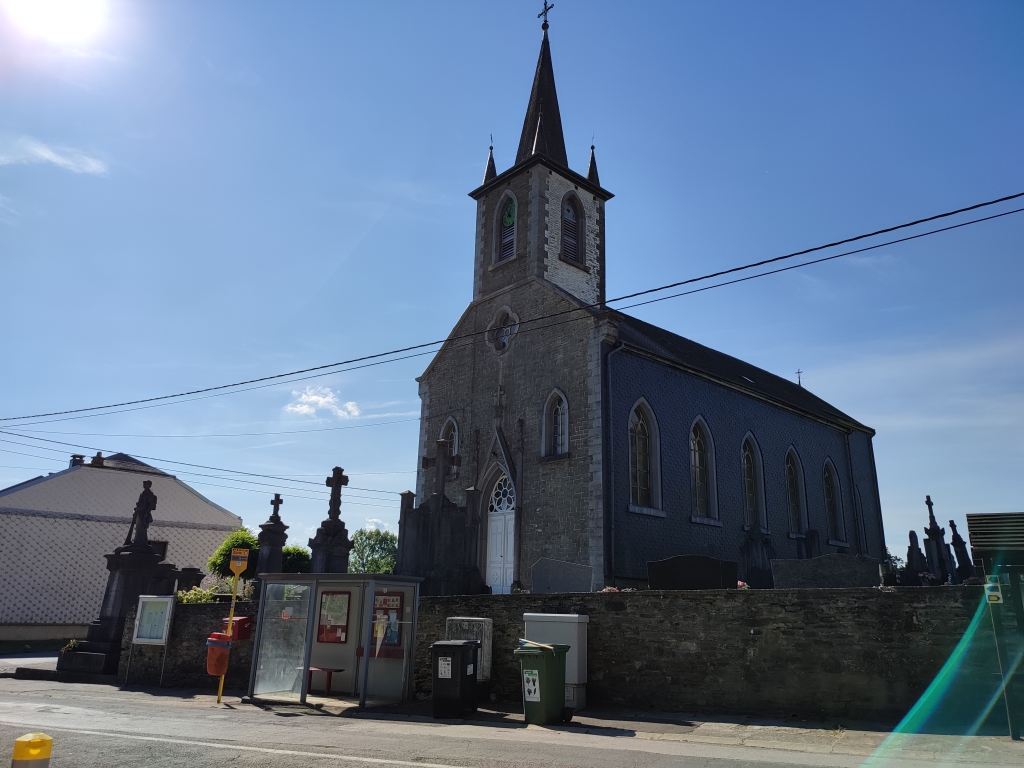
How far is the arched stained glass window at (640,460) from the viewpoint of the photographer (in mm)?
21109

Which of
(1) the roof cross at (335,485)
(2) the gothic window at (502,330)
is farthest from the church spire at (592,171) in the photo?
Result: (1) the roof cross at (335,485)

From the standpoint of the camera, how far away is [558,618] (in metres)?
11.8

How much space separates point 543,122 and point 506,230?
4812mm

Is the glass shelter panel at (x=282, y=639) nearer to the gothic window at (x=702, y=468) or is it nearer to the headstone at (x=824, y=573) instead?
the headstone at (x=824, y=573)

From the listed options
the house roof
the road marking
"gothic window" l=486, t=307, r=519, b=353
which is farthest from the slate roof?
the house roof

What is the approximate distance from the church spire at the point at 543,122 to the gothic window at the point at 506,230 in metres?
1.69

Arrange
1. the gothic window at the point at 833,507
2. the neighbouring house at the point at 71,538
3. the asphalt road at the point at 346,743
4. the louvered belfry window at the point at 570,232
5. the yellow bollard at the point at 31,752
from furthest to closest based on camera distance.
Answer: the gothic window at the point at 833,507 → the neighbouring house at the point at 71,538 → the louvered belfry window at the point at 570,232 → the asphalt road at the point at 346,743 → the yellow bollard at the point at 31,752

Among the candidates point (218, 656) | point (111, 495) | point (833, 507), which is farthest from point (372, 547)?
point (218, 656)

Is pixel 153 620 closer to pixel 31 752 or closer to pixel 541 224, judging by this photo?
pixel 31 752

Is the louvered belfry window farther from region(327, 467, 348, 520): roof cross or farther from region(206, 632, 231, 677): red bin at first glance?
region(206, 632, 231, 677): red bin

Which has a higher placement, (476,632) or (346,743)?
(476,632)

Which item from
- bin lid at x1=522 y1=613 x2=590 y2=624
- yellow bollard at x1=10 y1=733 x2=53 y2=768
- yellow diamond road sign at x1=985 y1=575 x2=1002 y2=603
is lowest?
yellow bollard at x1=10 y1=733 x2=53 y2=768

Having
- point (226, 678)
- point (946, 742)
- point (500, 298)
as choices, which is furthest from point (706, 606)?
point (500, 298)

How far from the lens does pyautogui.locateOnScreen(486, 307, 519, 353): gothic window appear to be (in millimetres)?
23719
